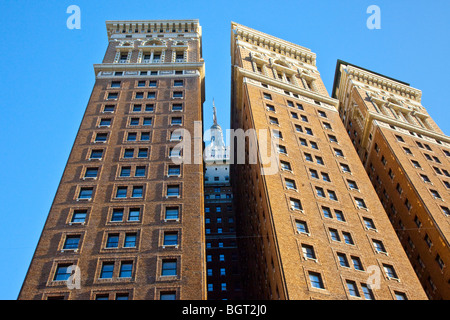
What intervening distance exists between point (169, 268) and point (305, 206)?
16541 millimetres

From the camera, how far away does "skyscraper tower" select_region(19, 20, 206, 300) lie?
124ft

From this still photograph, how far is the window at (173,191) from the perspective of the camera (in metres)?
46.0

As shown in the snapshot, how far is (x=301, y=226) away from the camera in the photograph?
46.7 metres

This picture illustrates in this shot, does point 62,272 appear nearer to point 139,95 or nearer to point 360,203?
point 139,95

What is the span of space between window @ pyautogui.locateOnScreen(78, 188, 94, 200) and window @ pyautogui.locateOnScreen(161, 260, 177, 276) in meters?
10.9

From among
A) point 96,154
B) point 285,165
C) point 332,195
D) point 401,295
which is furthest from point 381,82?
point 96,154

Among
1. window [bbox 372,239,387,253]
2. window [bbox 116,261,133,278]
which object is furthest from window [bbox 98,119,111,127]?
window [bbox 372,239,387,253]

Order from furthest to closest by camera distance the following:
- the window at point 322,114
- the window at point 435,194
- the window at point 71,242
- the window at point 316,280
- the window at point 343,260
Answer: the window at point 322,114
the window at point 435,194
the window at point 343,260
the window at point 316,280
the window at point 71,242

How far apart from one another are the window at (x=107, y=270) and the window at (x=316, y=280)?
54.6ft

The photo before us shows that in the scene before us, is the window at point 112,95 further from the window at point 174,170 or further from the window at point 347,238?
the window at point 347,238

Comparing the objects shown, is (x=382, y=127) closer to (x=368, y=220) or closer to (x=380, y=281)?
(x=368, y=220)

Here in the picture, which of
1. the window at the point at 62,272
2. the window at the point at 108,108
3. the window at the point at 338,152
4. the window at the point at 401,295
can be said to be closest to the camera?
the window at the point at 62,272

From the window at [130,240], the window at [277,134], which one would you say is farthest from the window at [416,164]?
the window at [130,240]

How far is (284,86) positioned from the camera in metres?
71.3
